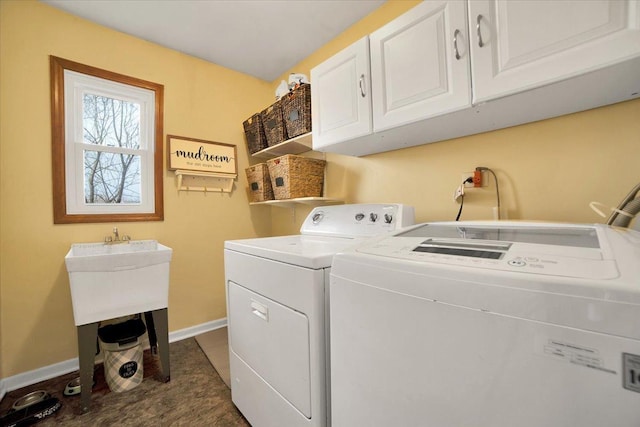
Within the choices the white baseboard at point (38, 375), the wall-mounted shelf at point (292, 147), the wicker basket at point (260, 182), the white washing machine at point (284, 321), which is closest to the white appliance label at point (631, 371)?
the white washing machine at point (284, 321)

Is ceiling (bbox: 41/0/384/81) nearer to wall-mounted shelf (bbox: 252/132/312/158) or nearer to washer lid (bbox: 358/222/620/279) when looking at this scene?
wall-mounted shelf (bbox: 252/132/312/158)

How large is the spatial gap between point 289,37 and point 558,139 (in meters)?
2.02

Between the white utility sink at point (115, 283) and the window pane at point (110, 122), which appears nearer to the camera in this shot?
the white utility sink at point (115, 283)

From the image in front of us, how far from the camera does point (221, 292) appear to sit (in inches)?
102

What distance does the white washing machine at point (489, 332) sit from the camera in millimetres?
392

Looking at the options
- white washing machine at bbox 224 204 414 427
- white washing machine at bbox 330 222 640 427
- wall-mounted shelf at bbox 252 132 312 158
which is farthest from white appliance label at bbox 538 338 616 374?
wall-mounted shelf at bbox 252 132 312 158

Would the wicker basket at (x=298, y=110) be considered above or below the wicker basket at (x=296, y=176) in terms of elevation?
above

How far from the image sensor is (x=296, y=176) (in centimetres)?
204

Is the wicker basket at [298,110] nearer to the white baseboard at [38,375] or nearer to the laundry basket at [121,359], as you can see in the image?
the laundry basket at [121,359]

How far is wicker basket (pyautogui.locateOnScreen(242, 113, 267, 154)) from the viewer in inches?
97.1

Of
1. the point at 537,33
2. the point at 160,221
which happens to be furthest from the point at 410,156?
the point at 160,221

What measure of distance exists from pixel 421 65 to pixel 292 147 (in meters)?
1.40

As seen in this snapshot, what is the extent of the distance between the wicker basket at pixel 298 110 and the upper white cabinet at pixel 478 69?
315 mm

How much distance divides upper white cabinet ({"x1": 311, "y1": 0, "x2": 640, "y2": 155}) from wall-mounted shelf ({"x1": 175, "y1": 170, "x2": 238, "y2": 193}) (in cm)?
143
